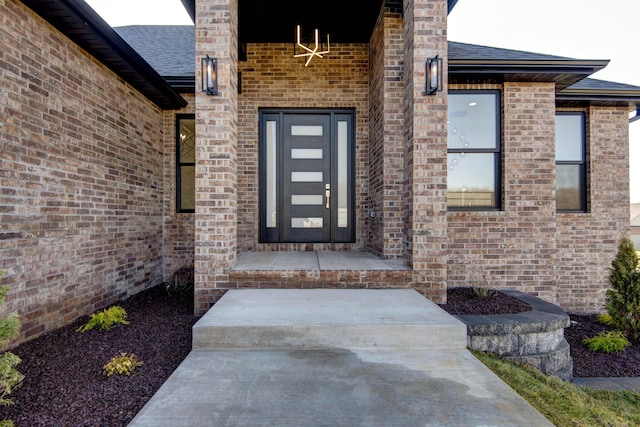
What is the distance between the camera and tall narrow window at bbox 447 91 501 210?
5.38 meters

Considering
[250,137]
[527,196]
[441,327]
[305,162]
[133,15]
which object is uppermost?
[133,15]

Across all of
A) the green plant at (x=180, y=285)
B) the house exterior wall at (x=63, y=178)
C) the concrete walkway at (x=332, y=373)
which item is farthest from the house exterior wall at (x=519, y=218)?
the house exterior wall at (x=63, y=178)

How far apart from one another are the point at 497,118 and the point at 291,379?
17.1 feet

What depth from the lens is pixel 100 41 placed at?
12.3 ft

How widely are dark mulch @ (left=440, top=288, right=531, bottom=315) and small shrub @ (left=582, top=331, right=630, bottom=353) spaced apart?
153 cm

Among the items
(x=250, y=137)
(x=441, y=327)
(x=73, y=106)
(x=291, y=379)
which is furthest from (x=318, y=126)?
(x=291, y=379)

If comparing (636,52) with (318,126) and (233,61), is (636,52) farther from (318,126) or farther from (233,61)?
(233,61)

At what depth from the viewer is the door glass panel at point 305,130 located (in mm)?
5816

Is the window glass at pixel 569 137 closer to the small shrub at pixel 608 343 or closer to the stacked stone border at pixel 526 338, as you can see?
the small shrub at pixel 608 343

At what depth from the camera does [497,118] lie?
537 centimetres

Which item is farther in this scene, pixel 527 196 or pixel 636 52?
pixel 636 52

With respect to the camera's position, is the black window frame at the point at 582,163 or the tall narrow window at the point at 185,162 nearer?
the tall narrow window at the point at 185,162

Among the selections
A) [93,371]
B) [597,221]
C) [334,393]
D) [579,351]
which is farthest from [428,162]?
[597,221]

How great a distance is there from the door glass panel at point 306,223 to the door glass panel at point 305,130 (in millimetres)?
1516
